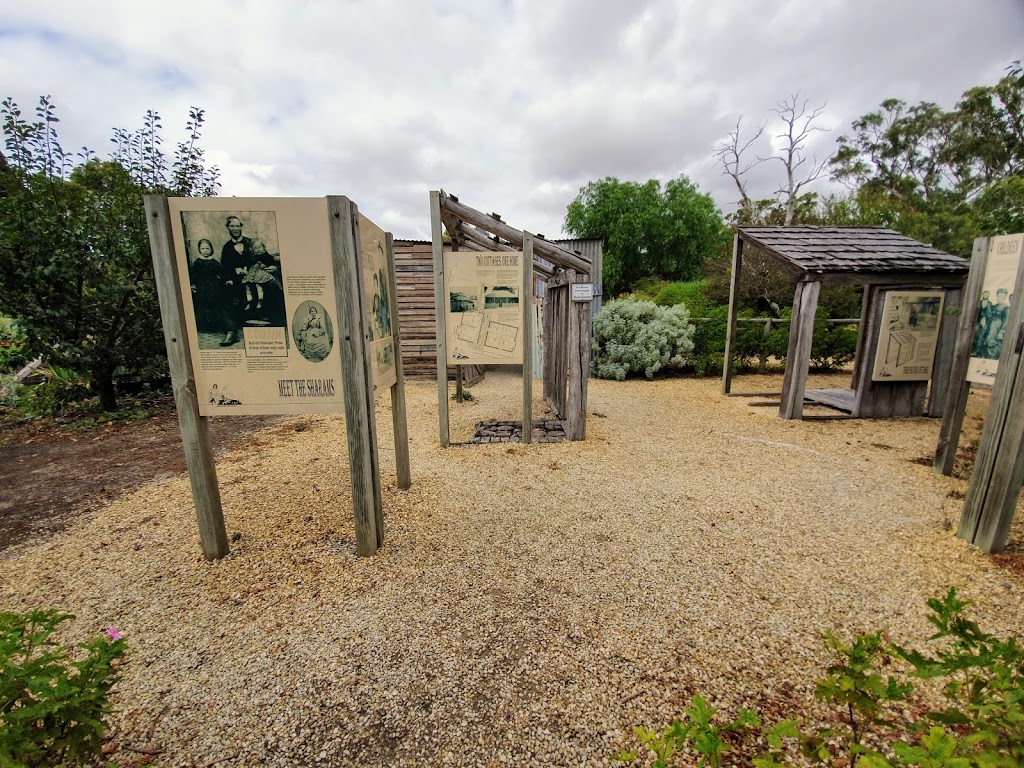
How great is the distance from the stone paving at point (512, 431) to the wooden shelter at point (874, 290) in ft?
12.3

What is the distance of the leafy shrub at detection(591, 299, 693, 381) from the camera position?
1033cm

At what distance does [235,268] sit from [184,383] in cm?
80

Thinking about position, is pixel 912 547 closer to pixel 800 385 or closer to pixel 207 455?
pixel 800 385

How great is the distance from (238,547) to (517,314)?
11.7 feet

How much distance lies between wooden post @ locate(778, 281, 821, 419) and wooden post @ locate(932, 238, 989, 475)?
2.26 metres

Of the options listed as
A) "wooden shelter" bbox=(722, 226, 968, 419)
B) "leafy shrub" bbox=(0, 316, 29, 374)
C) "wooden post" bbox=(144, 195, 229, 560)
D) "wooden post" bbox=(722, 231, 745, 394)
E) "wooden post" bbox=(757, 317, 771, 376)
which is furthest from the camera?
"wooden post" bbox=(757, 317, 771, 376)

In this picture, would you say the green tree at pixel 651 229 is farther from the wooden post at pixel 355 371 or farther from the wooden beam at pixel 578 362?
the wooden post at pixel 355 371

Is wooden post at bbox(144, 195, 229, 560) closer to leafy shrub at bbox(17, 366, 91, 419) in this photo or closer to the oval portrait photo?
the oval portrait photo

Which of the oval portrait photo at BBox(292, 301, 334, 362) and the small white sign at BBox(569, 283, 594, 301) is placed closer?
the oval portrait photo at BBox(292, 301, 334, 362)

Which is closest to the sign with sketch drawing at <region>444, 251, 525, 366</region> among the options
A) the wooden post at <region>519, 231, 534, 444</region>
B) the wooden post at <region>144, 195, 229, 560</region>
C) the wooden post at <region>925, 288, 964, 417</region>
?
the wooden post at <region>519, 231, 534, 444</region>

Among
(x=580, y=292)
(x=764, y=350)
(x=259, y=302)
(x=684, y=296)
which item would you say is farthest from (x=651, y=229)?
(x=259, y=302)

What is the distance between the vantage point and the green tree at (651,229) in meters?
28.1

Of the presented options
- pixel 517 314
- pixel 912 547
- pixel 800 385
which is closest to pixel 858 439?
pixel 800 385

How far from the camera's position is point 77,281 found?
6246mm
